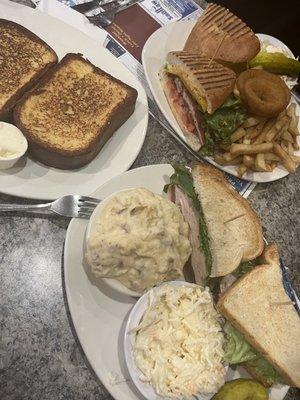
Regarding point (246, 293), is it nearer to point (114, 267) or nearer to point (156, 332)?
point (156, 332)

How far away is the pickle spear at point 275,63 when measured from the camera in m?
2.35

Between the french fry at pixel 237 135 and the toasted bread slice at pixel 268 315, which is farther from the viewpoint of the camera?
the french fry at pixel 237 135

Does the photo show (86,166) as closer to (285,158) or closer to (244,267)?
(244,267)

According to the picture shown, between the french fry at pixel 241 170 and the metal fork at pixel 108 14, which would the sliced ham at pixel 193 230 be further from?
the metal fork at pixel 108 14

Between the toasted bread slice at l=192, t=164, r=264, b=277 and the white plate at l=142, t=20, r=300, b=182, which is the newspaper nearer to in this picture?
Answer: the white plate at l=142, t=20, r=300, b=182

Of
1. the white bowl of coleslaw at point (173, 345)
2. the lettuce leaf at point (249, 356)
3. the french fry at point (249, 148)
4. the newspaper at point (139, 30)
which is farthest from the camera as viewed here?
the newspaper at point (139, 30)

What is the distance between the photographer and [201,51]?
2287 millimetres

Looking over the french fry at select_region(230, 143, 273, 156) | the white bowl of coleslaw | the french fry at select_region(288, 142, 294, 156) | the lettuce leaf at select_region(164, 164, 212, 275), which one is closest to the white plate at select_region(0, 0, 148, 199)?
the lettuce leaf at select_region(164, 164, 212, 275)

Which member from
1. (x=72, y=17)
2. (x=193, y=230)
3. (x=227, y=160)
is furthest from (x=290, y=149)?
(x=72, y=17)

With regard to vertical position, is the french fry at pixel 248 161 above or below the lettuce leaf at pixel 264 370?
above

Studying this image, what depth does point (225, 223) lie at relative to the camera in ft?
6.22

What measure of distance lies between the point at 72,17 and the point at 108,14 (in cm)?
18

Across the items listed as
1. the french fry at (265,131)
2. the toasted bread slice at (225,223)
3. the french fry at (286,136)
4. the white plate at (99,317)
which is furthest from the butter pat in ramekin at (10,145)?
the french fry at (286,136)

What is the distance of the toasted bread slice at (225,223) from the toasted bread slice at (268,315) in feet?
0.23
